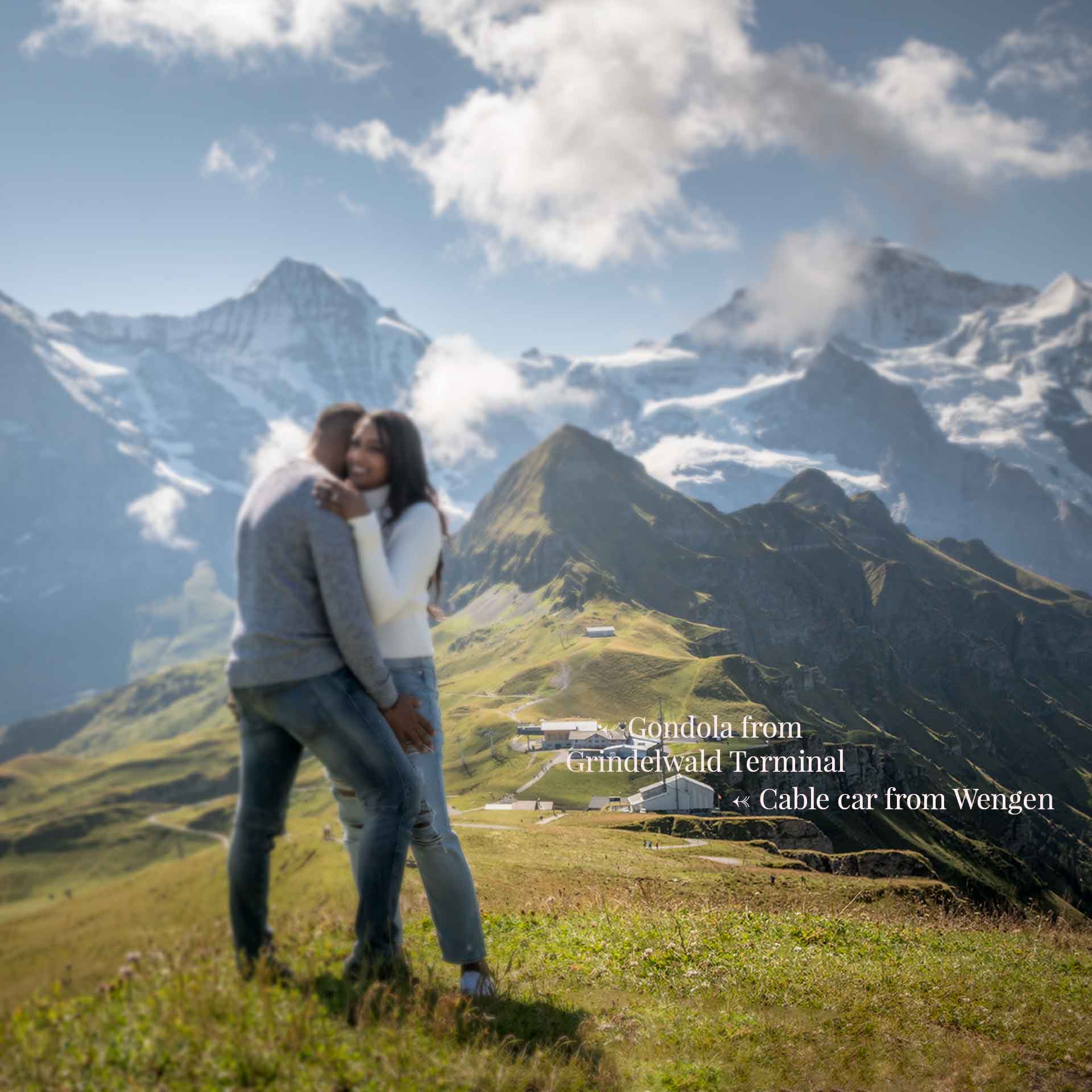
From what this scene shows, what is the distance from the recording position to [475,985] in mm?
7824

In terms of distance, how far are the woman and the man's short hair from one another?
94 mm

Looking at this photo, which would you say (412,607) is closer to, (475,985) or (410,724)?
(410,724)

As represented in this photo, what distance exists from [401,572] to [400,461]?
102 centimetres

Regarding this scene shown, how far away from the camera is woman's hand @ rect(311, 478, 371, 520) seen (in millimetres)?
6598

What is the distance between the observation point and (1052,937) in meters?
16.4

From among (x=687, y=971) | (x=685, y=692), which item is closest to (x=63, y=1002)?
(x=687, y=971)

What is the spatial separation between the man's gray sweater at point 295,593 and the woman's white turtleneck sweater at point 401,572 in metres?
0.22

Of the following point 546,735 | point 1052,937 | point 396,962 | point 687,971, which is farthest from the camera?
point 546,735

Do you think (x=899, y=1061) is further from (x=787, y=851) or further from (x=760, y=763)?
(x=760, y=763)

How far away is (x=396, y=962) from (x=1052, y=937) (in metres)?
15.1

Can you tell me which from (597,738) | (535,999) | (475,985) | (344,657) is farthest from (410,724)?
(597,738)

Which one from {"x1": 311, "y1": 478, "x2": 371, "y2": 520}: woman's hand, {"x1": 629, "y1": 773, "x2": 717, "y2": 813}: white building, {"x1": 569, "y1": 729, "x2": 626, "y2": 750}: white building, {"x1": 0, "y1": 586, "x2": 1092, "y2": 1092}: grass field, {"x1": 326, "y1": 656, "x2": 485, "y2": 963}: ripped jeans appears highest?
{"x1": 311, "y1": 478, "x2": 371, "y2": 520}: woman's hand

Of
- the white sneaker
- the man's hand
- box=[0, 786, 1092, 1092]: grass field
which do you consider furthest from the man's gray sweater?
the white sneaker

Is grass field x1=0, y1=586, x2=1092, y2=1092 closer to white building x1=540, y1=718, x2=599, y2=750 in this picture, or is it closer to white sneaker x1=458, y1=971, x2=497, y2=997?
white sneaker x1=458, y1=971, x2=497, y2=997
